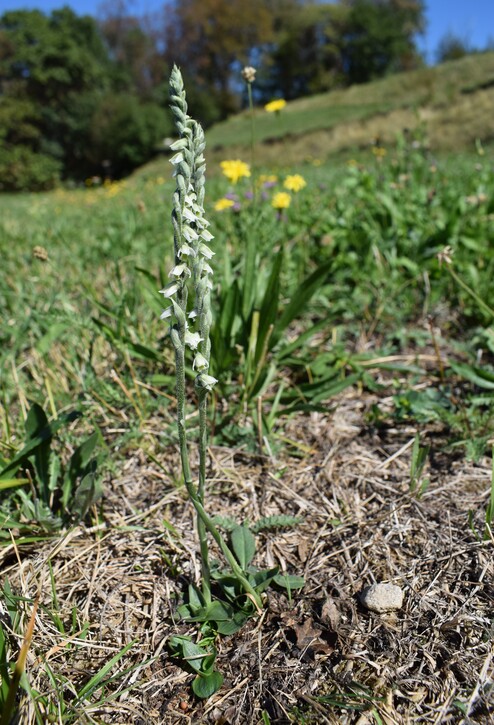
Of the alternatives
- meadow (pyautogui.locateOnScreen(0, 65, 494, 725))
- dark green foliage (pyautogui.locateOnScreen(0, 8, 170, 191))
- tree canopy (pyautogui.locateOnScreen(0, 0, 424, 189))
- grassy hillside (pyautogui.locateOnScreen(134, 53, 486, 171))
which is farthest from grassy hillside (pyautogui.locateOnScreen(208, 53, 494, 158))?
tree canopy (pyautogui.locateOnScreen(0, 0, 424, 189))

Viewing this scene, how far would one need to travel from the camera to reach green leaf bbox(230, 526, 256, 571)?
55.6 inches

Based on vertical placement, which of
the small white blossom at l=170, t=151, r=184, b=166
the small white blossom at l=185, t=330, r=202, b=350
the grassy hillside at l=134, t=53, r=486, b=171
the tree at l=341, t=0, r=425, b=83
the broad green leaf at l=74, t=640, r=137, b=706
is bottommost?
the broad green leaf at l=74, t=640, r=137, b=706

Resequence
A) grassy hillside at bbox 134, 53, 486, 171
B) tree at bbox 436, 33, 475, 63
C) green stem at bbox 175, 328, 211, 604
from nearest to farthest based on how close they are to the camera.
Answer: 1. green stem at bbox 175, 328, 211, 604
2. grassy hillside at bbox 134, 53, 486, 171
3. tree at bbox 436, 33, 475, 63

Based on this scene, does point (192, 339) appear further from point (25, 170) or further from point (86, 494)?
point (25, 170)

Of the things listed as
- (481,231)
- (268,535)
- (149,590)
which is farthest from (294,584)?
(481,231)

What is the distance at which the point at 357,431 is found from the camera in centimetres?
194

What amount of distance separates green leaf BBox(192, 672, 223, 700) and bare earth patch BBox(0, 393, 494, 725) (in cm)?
4

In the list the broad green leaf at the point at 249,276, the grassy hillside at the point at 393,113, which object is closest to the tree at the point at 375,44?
the grassy hillside at the point at 393,113

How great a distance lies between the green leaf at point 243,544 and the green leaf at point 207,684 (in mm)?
287

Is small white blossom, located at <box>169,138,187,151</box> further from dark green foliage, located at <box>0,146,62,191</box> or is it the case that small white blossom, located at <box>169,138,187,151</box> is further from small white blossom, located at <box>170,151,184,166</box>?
dark green foliage, located at <box>0,146,62,191</box>

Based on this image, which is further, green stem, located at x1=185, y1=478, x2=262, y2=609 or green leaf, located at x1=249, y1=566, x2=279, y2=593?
green leaf, located at x1=249, y1=566, x2=279, y2=593

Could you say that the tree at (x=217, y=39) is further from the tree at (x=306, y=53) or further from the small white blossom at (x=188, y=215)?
the small white blossom at (x=188, y=215)

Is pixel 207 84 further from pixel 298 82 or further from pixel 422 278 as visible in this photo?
pixel 422 278

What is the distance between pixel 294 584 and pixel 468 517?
1.76 ft
